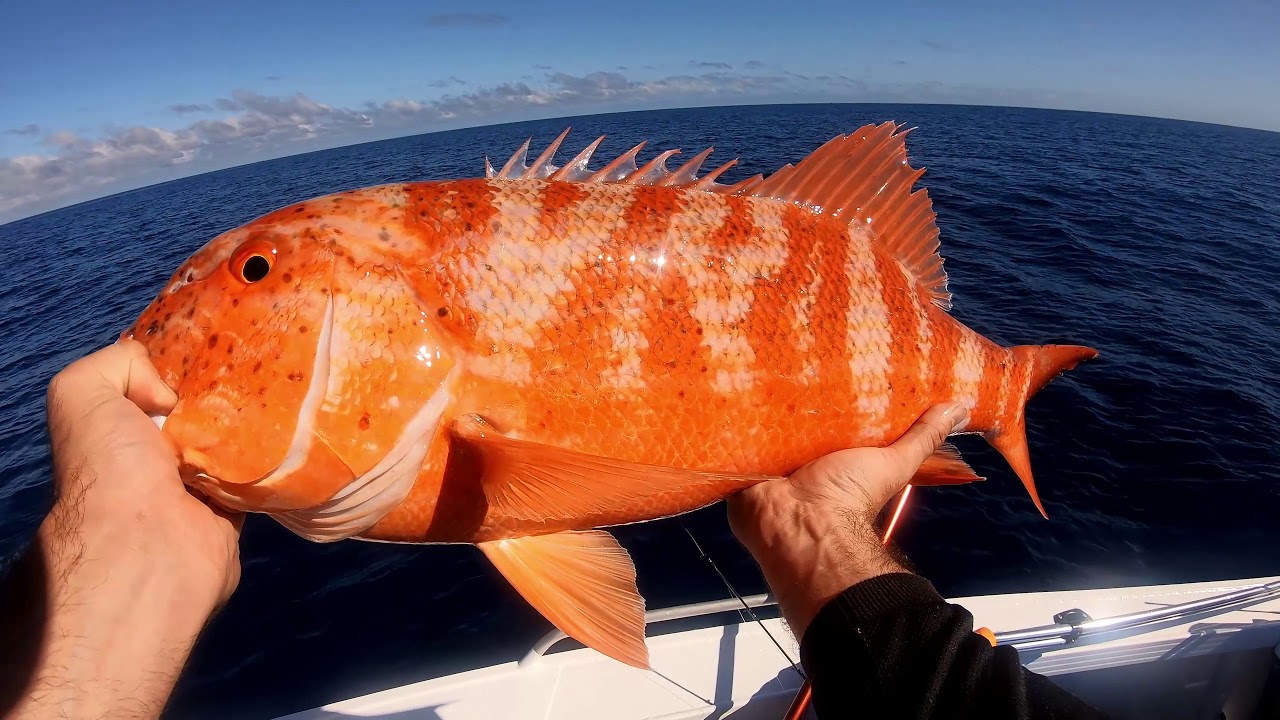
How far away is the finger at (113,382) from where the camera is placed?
1458mm

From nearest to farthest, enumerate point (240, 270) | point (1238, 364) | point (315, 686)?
point (240, 270) → point (315, 686) → point (1238, 364)

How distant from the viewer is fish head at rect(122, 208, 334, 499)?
159 centimetres

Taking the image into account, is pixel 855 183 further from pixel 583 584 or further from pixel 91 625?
pixel 91 625

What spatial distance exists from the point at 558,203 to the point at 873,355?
4.83ft

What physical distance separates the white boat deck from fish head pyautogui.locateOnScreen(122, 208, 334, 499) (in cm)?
228

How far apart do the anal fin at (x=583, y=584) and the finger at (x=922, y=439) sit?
1.24m

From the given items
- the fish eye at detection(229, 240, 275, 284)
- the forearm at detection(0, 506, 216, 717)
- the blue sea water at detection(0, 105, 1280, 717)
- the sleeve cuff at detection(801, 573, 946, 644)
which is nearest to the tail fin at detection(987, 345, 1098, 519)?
the sleeve cuff at detection(801, 573, 946, 644)

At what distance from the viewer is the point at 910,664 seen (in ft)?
4.97

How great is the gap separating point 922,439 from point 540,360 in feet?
5.60

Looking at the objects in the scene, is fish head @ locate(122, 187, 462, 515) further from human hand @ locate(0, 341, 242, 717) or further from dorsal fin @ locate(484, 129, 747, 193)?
dorsal fin @ locate(484, 129, 747, 193)

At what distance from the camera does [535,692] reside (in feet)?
10.8

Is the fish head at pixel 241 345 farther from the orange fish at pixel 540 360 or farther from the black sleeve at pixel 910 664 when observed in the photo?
the black sleeve at pixel 910 664

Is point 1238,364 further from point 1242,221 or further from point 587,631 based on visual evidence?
point 1242,221

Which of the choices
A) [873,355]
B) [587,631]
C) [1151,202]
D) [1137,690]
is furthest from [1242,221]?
[587,631]
